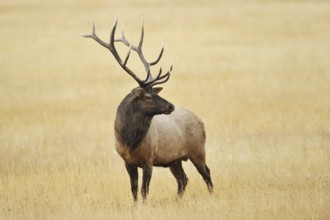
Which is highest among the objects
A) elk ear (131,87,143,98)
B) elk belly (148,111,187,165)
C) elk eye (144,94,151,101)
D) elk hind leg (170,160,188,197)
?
elk ear (131,87,143,98)

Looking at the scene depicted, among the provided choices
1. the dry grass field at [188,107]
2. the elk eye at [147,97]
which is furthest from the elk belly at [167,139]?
the dry grass field at [188,107]

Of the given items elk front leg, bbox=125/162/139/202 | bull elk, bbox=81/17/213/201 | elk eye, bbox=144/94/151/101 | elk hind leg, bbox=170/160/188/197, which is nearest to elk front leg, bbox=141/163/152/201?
bull elk, bbox=81/17/213/201

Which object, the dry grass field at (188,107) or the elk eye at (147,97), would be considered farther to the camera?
the dry grass field at (188,107)

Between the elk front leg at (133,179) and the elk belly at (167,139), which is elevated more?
the elk belly at (167,139)

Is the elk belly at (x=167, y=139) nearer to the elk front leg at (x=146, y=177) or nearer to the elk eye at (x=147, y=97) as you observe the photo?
the elk front leg at (x=146, y=177)

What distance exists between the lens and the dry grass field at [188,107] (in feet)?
33.7

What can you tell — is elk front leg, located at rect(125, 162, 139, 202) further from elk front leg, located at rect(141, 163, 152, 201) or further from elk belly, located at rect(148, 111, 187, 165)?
elk belly, located at rect(148, 111, 187, 165)

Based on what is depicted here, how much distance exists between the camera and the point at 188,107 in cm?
1867

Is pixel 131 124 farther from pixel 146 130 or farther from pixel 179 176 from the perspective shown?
pixel 179 176

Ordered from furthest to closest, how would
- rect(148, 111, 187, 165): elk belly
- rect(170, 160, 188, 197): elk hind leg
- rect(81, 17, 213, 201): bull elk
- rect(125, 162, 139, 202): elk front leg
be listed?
rect(170, 160, 188, 197): elk hind leg
rect(148, 111, 187, 165): elk belly
rect(125, 162, 139, 202): elk front leg
rect(81, 17, 213, 201): bull elk

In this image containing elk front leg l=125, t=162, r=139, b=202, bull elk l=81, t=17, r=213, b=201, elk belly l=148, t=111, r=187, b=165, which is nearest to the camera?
bull elk l=81, t=17, r=213, b=201

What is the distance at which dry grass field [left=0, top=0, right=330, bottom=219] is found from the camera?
10.3m

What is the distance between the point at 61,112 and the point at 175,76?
5967mm

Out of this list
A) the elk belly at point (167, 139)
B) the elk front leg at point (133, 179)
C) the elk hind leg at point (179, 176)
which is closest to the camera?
the elk front leg at point (133, 179)
